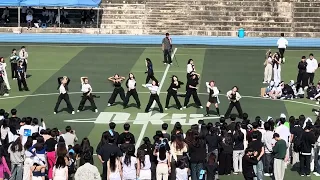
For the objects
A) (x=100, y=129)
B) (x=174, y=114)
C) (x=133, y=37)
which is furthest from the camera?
(x=133, y=37)

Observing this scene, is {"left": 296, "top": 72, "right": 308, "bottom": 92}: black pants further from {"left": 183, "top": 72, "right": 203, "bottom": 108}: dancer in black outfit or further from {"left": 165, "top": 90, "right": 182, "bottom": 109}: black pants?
{"left": 165, "top": 90, "right": 182, "bottom": 109}: black pants

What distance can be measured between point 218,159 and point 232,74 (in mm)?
16530

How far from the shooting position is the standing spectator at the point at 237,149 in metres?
18.6

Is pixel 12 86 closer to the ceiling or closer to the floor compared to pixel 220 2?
closer to the floor

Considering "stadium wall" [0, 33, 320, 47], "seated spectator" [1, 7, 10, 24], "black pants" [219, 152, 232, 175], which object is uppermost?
"seated spectator" [1, 7, 10, 24]

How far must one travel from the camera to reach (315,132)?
18.8m

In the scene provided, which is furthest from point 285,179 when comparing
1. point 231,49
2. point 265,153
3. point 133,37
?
point 133,37

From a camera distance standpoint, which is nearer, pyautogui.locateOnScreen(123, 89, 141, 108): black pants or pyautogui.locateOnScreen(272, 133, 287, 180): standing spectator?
pyautogui.locateOnScreen(272, 133, 287, 180): standing spectator

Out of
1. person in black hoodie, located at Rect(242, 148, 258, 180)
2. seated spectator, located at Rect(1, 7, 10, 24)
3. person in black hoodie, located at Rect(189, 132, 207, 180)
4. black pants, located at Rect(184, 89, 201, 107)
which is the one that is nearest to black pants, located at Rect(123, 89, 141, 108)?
black pants, located at Rect(184, 89, 201, 107)

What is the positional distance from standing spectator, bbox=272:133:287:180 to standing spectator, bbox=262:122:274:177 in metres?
0.65

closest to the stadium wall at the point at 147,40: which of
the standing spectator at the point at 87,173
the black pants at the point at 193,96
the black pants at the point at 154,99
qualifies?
the black pants at the point at 193,96

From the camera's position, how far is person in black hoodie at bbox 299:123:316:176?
18375 millimetres

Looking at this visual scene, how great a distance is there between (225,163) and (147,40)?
3020 centimetres

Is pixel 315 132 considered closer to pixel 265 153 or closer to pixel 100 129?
pixel 265 153
